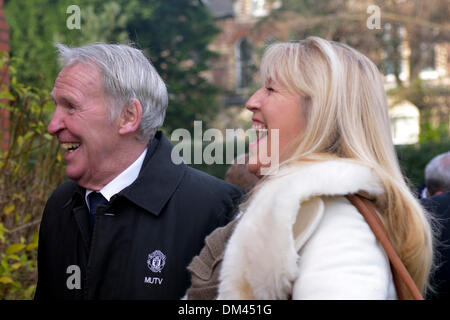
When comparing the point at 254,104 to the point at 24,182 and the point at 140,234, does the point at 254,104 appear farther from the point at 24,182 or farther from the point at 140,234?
the point at 24,182

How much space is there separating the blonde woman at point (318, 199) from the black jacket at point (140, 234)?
19.2 inches

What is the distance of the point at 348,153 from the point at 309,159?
0.43 ft

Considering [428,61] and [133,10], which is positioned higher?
[133,10]

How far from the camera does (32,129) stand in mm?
4020

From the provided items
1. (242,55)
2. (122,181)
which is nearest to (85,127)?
(122,181)

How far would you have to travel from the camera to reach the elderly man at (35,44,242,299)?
101 inches

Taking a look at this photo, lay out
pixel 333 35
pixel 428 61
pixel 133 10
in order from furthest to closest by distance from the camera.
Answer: pixel 428 61
pixel 333 35
pixel 133 10

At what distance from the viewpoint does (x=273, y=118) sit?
7.06 feet

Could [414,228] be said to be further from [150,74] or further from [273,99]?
[150,74]

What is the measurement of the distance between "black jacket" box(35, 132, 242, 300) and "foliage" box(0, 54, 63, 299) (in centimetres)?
78

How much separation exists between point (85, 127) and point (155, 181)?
376 mm

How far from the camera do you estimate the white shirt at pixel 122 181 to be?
275 cm
